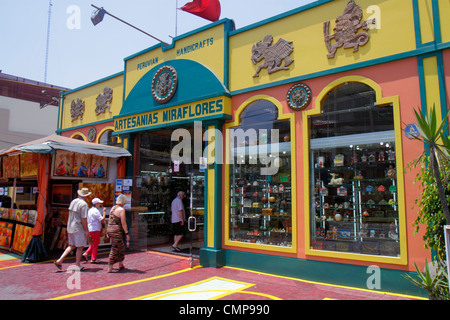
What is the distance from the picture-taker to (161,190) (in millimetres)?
11094

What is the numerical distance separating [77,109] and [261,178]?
30.7ft

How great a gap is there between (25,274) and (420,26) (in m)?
9.47

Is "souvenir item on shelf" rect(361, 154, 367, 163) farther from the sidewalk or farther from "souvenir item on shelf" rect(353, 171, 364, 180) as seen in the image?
the sidewalk

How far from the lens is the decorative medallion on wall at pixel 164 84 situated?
9039 mm

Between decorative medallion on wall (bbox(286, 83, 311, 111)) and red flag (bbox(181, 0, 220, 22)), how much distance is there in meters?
4.09

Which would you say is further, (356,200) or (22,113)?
(22,113)

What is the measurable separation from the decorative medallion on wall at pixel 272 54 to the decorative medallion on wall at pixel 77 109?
8.58m

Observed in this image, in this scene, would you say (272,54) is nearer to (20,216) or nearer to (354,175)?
(354,175)

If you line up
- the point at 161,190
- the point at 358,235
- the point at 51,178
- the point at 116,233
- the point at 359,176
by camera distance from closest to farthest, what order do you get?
the point at 358,235, the point at 359,176, the point at 116,233, the point at 51,178, the point at 161,190

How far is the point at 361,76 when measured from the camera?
6.30 metres

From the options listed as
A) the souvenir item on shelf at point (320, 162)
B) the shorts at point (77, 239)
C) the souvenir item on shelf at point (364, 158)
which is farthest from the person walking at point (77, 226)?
the souvenir item on shelf at point (364, 158)

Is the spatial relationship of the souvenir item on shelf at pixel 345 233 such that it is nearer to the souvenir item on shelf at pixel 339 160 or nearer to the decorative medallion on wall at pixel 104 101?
the souvenir item on shelf at pixel 339 160

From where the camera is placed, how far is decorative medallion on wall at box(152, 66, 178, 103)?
29.7 ft

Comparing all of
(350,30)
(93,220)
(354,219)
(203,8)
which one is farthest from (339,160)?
(93,220)
